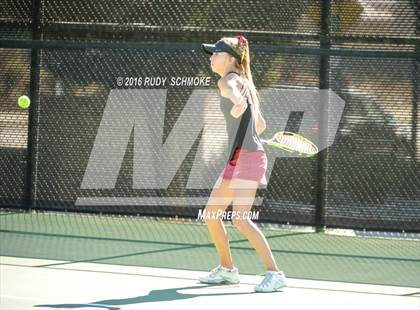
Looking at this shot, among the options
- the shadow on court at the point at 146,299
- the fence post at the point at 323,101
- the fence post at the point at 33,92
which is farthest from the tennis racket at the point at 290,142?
the fence post at the point at 33,92

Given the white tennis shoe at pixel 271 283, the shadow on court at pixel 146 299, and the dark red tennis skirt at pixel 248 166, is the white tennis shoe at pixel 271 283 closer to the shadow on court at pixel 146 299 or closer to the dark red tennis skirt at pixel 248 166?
the shadow on court at pixel 146 299

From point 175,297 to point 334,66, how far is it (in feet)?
12.6

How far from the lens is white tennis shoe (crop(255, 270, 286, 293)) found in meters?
6.34

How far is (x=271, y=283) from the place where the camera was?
6340 mm

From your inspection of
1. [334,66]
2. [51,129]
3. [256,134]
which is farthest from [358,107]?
[51,129]

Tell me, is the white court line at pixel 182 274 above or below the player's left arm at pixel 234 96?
below

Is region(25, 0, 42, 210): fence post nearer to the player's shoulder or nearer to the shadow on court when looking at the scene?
the shadow on court

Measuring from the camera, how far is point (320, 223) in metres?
9.28

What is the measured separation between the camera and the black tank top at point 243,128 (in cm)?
636

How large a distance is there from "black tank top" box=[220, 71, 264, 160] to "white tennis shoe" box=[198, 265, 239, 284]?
0.93 metres

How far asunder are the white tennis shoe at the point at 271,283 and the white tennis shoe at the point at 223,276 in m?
0.30

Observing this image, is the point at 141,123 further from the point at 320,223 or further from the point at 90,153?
the point at 320,223

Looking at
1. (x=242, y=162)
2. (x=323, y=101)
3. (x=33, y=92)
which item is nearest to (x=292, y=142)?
A: (x=323, y=101)

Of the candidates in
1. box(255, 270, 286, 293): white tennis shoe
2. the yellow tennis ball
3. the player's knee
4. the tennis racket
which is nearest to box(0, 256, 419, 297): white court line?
box(255, 270, 286, 293): white tennis shoe
